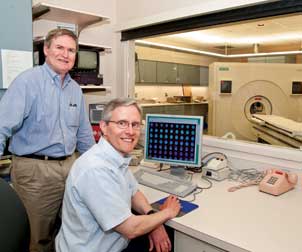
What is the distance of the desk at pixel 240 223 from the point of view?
1124mm

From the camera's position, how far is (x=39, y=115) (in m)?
1.63

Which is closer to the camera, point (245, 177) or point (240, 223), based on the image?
point (240, 223)

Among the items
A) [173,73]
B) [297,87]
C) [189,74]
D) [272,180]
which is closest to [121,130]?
[272,180]

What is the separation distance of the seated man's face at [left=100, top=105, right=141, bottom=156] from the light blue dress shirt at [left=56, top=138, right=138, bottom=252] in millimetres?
38

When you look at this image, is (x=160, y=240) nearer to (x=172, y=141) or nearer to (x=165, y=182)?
(x=165, y=182)

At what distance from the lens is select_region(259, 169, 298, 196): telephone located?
159cm

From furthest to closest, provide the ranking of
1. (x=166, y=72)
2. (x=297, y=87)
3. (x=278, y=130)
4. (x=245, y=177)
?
(x=166, y=72), (x=297, y=87), (x=278, y=130), (x=245, y=177)

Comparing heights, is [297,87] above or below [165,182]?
above

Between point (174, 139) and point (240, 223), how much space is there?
0.78m

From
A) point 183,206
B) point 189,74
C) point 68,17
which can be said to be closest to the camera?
point 183,206

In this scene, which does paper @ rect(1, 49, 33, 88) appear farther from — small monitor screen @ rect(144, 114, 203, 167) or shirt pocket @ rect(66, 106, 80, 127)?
small monitor screen @ rect(144, 114, 203, 167)

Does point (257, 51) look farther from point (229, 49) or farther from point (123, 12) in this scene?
point (123, 12)

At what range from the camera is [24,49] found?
1741mm

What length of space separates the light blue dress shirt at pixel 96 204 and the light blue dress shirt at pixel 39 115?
53 cm
